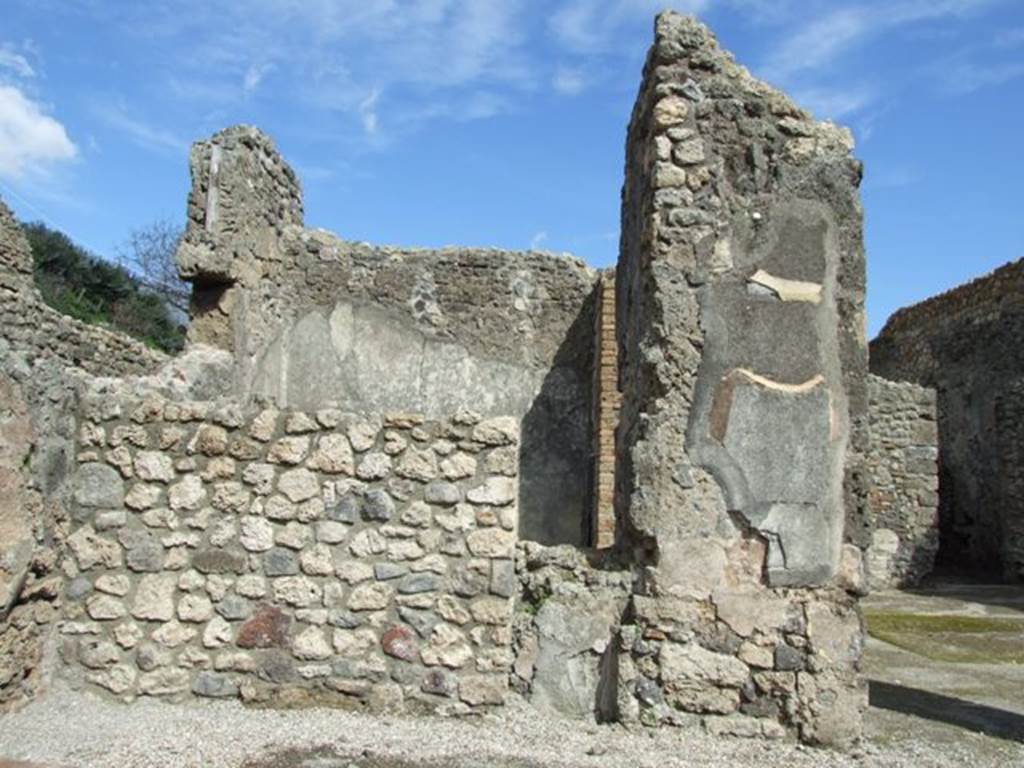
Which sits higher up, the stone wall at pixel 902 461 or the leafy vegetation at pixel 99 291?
the leafy vegetation at pixel 99 291

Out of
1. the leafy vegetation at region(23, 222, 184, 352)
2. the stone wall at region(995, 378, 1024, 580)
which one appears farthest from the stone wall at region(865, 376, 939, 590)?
the leafy vegetation at region(23, 222, 184, 352)

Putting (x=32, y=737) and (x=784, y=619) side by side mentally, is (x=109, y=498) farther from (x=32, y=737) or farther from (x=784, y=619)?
(x=784, y=619)

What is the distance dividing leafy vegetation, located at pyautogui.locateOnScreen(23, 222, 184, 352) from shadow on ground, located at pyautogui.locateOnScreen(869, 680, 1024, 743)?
22612 millimetres

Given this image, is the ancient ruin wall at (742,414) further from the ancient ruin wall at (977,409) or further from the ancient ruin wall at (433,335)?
the ancient ruin wall at (977,409)

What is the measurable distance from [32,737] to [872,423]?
1141 centimetres

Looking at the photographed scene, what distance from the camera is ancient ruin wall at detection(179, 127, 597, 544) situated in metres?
8.89

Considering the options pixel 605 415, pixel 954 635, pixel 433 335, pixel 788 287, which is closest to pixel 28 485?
pixel 788 287

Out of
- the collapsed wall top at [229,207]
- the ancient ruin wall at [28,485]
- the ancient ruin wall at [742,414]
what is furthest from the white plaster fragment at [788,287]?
the collapsed wall top at [229,207]

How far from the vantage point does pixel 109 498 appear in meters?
4.23

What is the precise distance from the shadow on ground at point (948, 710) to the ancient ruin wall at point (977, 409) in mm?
9142

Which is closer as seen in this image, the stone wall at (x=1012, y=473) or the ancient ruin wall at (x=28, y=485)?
the ancient ruin wall at (x=28, y=485)

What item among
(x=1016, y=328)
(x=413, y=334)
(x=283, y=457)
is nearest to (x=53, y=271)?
(x=413, y=334)

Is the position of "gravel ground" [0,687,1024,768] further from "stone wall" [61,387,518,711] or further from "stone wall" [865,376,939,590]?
"stone wall" [865,376,939,590]

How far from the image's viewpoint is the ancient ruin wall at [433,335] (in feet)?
29.2
